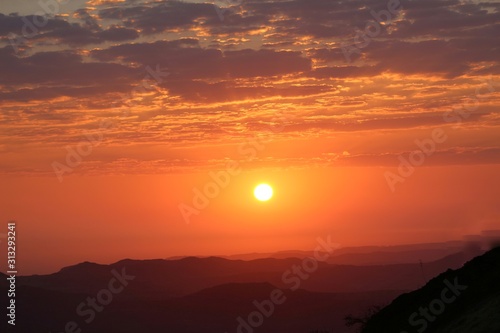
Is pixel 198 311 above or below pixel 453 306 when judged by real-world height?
above

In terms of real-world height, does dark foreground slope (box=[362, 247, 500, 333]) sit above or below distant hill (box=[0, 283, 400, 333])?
below

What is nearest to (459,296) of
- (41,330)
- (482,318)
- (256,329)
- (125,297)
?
(482,318)

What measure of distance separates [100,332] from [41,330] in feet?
39.8

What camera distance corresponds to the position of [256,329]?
131 meters

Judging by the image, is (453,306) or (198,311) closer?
(453,306)

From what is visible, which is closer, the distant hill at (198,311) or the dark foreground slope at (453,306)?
the dark foreground slope at (453,306)

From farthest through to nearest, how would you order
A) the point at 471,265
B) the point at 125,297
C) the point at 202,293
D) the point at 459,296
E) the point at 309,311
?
the point at 125,297, the point at 202,293, the point at 309,311, the point at 471,265, the point at 459,296

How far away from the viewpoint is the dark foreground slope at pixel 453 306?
2742 cm

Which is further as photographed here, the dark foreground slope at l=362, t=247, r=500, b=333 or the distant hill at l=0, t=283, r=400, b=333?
the distant hill at l=0, t=283, r=400, b=333

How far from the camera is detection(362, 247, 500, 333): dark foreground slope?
27422 mm

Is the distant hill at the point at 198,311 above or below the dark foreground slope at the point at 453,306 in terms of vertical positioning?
above

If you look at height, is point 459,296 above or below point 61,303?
below

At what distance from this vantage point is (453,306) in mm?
31250

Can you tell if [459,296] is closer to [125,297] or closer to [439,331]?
[439,331]
